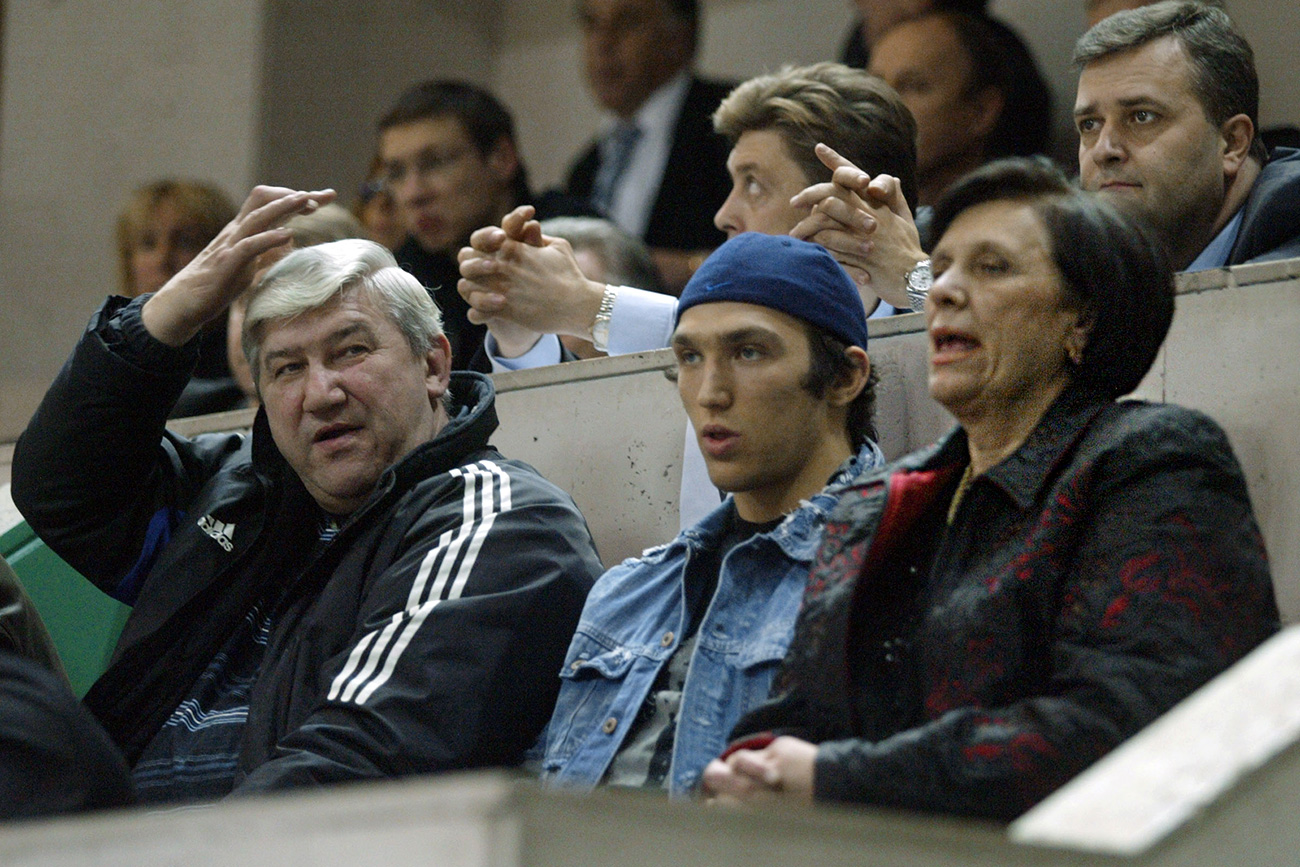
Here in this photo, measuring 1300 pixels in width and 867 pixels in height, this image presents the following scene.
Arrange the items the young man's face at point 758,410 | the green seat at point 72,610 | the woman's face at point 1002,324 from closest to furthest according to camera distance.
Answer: the woman's face at point 1002,324 < the young man's face at point 758,410 < the green seat at point 72,610

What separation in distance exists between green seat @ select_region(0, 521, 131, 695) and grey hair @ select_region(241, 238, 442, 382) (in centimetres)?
75

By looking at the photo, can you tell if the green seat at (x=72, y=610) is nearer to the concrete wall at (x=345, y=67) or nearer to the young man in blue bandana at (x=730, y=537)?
the young man in blue bandana at (x=730, y=537)

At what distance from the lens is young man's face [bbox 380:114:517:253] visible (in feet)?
16.0

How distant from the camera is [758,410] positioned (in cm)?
280

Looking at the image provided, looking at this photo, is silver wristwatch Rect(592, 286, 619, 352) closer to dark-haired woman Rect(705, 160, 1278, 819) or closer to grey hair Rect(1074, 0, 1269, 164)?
grey hair Rect(1074, 0, 1269, 164)

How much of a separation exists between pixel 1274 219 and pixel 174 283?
2.04 meters

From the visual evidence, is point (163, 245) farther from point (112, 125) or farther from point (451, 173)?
point (112, 125)

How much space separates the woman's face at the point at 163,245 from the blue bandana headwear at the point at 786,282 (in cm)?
265

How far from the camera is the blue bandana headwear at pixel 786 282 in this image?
9.37 feet

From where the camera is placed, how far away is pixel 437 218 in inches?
192

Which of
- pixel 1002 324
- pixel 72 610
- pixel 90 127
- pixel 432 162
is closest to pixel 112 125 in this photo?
pixel 90 127

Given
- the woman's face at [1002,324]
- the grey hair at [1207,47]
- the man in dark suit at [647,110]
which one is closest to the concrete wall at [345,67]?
the man in dark suit at [647,110]

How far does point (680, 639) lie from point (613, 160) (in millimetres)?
3180

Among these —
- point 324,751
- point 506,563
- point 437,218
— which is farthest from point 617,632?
point 437,218
